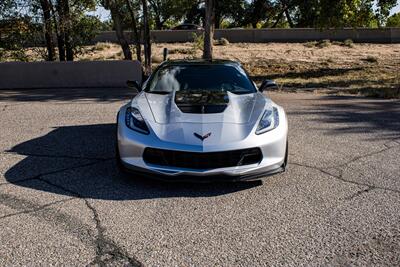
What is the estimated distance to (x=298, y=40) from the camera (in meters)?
37.2

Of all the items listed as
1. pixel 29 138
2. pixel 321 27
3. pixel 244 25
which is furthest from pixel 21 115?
pixel 244 25

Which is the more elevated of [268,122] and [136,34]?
[136,34]

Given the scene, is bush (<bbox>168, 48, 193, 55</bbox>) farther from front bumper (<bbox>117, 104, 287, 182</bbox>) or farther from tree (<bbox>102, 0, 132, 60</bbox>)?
front bumper (<bbox>117, 104, 287, 182</bbox>)

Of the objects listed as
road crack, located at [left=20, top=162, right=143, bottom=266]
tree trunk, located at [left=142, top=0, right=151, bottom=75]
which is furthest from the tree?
road crack, located at [left=20, top=162, right=143, bottom=266]

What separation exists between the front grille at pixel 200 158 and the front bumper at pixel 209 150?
4 centimetres

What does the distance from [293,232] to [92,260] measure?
163cm

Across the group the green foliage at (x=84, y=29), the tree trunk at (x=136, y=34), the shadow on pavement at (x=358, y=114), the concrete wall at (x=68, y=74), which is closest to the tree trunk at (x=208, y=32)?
the tree trunk at (x=136, y=34)

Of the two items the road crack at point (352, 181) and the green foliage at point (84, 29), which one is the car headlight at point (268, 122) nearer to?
the road crack at point (352, 181)

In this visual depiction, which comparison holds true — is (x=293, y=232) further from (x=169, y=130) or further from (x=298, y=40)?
(x=298, y=40)

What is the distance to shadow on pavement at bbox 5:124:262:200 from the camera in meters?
4.98

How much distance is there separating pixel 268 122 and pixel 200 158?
0.96 m

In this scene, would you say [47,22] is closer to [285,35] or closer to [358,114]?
[358,114]

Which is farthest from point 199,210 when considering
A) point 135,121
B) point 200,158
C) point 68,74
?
point 68,74

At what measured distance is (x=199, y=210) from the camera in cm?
449
